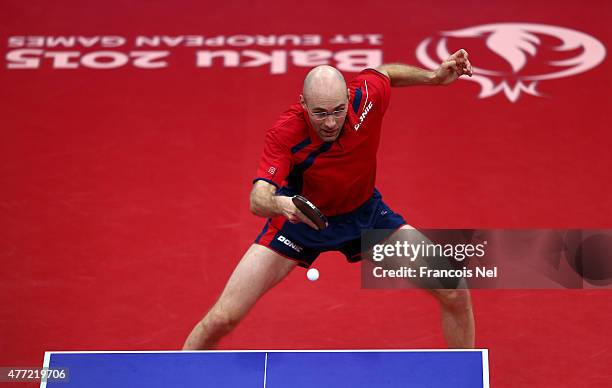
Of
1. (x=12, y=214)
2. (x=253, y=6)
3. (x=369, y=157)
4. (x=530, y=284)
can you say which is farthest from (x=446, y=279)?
(x=253, y=6)

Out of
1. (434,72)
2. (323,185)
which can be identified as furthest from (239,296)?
(434,72)

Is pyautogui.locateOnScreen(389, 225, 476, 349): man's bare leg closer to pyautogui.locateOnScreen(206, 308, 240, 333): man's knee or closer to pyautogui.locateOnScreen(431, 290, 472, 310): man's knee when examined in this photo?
pyautogui.locateOnScreen(431, 290, 472, 310): man's knee

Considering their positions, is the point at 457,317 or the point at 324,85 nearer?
the point at 324,85

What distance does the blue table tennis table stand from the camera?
414cm

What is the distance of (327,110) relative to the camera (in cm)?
460

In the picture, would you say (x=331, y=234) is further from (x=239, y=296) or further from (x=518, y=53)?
(x=518, y=53)

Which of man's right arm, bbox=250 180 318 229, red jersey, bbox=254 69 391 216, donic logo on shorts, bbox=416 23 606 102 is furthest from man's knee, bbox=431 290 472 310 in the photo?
donic logo on shorts, bbox=416 23 606 102

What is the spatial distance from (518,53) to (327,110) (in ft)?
12.5

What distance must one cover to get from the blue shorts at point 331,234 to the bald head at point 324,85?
0.69m

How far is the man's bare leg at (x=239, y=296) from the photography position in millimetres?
4832

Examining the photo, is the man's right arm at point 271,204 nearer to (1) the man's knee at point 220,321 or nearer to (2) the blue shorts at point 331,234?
(2) the blue shorts at point 331,234

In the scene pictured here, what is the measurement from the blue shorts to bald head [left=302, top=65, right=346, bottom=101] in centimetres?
69

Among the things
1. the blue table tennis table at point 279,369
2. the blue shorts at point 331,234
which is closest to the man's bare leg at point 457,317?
the blue shorts at point 331,234

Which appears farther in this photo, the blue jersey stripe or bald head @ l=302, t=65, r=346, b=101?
the blue jersey stripe
